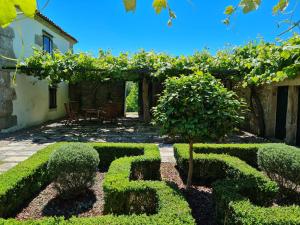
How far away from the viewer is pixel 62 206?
4.06 m

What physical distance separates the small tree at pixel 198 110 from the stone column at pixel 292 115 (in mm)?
5360

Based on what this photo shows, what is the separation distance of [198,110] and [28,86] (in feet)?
32.1

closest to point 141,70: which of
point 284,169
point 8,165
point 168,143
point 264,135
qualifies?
point 168,143

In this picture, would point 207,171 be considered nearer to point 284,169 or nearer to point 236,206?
point 284,169

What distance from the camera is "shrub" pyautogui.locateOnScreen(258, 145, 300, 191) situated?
13.5 ft

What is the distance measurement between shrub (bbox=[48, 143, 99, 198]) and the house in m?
3.97

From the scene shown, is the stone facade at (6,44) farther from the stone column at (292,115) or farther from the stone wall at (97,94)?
the stone column at (292,115)

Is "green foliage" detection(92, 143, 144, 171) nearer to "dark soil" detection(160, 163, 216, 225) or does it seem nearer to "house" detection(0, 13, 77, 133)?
"dark soil" detection(160, 163, 216, 225)

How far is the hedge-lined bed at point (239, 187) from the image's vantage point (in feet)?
9.50

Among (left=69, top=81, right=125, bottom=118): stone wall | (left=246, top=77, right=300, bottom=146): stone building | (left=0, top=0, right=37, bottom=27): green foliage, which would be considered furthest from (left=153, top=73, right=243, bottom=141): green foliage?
(left=69, top=81, right=125, bottom=118): stone wall

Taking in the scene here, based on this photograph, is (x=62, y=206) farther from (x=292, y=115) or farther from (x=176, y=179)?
(x=292, y=115)

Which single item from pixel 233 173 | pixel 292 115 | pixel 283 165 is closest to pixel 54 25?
pixel 292 115

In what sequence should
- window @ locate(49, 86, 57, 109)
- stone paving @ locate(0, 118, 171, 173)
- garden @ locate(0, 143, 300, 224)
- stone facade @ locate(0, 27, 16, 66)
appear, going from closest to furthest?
garden @ locate(0, 143, 300, 224), stone paving @ locate(0, 118, 171, 173), stone facade @ locate(0, 27, 16, 66), window @ locate(49, 86, 57, 109)

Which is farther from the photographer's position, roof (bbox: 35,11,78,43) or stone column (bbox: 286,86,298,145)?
roof (bbox: 35,11,78,43)
